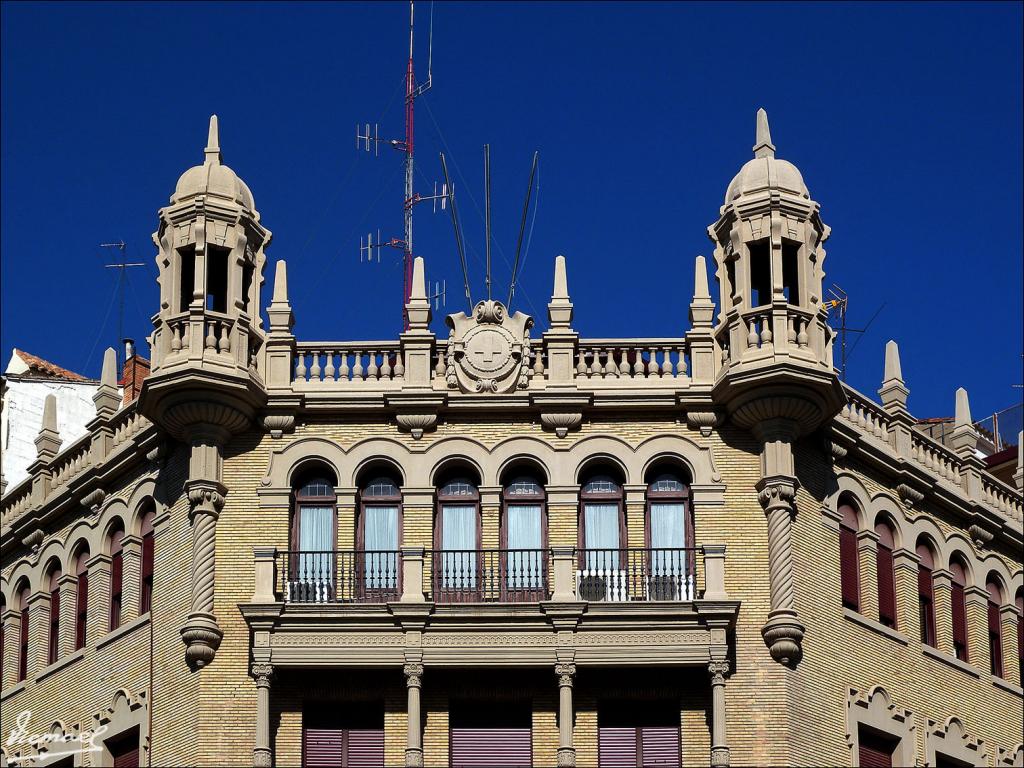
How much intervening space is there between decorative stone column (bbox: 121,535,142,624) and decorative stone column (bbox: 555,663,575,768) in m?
8.84

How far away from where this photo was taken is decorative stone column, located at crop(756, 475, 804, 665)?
156 feet

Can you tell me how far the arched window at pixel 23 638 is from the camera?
177ft

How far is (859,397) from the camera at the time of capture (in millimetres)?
52031

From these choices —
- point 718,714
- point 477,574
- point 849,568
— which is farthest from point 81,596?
point 849,568

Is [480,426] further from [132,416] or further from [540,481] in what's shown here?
[132,416]

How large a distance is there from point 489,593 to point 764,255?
869 cm

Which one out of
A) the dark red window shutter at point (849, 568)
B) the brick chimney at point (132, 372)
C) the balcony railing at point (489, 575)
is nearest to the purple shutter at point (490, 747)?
the balcony railing at point (489, 575)

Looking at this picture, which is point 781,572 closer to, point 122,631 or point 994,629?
point 994,629

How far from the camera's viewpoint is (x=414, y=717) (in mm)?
46938

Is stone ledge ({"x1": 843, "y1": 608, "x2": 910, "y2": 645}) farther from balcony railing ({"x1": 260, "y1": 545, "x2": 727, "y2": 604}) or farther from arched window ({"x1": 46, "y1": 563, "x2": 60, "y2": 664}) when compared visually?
arched window ({"x1": 46, "y1": 563, "x2": 60, "y2": 664})

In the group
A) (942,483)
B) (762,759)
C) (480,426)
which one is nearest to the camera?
(762,759)

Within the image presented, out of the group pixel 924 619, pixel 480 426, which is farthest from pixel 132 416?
pixel 924 619

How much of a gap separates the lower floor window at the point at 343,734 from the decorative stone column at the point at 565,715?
3.37 meters

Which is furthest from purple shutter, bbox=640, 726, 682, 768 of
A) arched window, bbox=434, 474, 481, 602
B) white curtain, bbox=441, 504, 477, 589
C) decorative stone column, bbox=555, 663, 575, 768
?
white curtain, bbox=441, 504, 477, 589
